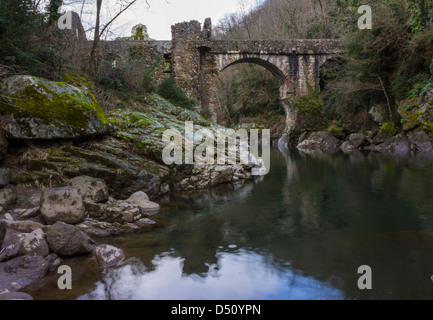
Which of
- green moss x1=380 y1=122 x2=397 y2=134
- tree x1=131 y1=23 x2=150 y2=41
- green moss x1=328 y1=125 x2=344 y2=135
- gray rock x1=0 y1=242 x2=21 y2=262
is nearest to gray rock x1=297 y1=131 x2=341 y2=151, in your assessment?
green moss x1=328 y1=125 x2=344 y2=135

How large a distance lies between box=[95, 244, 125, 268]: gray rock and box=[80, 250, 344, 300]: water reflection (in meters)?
0.16

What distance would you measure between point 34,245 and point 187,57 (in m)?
18.0

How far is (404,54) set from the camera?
61.5ft

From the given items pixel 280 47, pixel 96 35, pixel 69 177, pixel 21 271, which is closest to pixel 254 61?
pixel 280 47

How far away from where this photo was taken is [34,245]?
14.4ft

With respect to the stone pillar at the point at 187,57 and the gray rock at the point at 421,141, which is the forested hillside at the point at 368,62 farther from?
the stone pillar at the point at 187,57

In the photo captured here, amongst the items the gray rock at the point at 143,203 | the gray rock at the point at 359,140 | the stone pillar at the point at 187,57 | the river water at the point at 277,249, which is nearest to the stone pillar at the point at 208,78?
the stone pillar at the point at 187,57

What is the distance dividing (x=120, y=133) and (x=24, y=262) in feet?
18.9

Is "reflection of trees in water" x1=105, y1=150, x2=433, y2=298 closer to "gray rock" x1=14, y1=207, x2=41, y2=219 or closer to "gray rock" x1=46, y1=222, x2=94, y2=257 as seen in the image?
"gray rock" x1=46, y1=222, x2=94, y2=257

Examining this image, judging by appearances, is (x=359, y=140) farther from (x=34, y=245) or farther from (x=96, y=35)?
(x=34, y=245)

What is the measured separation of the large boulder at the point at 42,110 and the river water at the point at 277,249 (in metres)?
2.73
